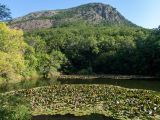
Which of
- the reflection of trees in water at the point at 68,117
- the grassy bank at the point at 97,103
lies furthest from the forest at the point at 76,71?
the reflection of trees in water at the point at 68,117

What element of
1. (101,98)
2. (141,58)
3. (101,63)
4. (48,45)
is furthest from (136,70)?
(101,98)

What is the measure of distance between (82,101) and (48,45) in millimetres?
68352

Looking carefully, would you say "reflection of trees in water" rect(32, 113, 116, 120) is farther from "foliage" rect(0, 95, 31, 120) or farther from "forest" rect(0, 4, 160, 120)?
"foliage" rect(0, 95, 31, 120)

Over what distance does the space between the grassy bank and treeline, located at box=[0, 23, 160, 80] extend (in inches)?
1003

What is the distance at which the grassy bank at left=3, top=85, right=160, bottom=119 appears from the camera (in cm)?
2341

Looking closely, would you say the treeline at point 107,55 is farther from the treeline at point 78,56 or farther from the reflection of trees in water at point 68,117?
the reflection of trees in water at point 68,117

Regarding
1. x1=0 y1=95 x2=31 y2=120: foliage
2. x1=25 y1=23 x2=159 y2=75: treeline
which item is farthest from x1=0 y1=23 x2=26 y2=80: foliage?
x1=0 y1=95 x2=31 y2=120: foliage

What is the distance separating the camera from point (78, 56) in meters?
88.8

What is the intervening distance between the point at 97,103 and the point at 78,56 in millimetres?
61603

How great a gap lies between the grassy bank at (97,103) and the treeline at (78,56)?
25.5 metres

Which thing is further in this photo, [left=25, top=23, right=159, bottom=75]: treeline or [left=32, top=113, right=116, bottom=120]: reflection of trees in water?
[left=25, top=23, right=159, bottom=75]: treeline

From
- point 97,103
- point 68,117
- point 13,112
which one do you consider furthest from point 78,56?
point 13,112

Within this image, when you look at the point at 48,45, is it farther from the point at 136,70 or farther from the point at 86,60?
the point at 136,70

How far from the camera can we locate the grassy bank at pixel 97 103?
23406 millimetres
